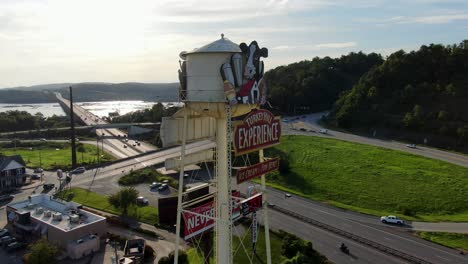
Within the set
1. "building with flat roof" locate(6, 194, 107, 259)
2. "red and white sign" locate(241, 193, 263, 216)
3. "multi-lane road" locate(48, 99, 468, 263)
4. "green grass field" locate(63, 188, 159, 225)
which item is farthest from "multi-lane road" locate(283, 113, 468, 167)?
"building with flat roof" locate(6, 194, 107, 259)

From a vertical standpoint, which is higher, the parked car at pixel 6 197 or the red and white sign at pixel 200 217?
the red and white sign at pixel 200 217

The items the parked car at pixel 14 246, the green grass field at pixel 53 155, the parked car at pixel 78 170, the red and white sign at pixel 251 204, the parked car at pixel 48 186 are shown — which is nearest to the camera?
the red and white sign at pixel 251 204

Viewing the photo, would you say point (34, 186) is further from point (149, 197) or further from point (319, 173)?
point (319, 173)

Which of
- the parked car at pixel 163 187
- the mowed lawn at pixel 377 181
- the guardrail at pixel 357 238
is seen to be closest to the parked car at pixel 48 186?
the parked car at pixel 163 187

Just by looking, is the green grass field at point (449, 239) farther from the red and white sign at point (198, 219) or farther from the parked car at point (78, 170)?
the parked car at point (78, 170)

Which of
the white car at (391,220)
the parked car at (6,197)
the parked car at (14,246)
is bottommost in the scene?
the parked car at (14,246)

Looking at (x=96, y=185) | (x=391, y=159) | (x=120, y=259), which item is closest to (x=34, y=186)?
(x=96, y=185)

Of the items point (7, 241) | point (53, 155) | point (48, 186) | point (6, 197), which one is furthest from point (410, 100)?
point (53, 155)
